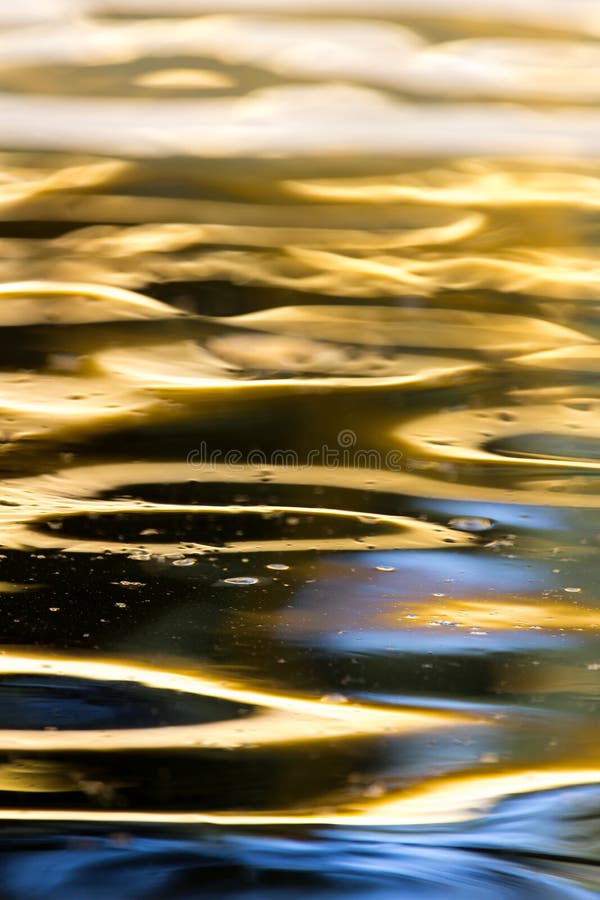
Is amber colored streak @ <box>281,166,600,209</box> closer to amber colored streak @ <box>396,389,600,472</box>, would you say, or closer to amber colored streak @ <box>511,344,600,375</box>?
amber colored streak @ <box>511,344,600,375</box>

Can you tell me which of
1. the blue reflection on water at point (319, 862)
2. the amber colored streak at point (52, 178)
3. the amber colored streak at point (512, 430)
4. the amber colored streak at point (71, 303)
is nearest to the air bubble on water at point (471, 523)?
the amber colored streak at point (512, 430)

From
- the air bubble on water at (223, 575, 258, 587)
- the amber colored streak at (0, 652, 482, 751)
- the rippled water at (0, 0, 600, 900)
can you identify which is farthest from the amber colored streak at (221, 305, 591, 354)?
the amber colored streak at (0, 652, 482, 751)

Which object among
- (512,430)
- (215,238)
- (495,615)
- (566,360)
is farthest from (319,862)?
A: (215,238)

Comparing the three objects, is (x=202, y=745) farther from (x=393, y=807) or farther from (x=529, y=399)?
(x=529, y=399)

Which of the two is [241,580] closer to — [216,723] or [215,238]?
[216,723]

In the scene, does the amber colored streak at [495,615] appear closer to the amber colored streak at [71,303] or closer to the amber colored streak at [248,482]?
the amber colored streak at [248,482]

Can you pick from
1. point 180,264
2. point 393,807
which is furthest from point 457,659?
point 180,264

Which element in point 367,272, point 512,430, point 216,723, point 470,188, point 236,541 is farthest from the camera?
point 470,188
